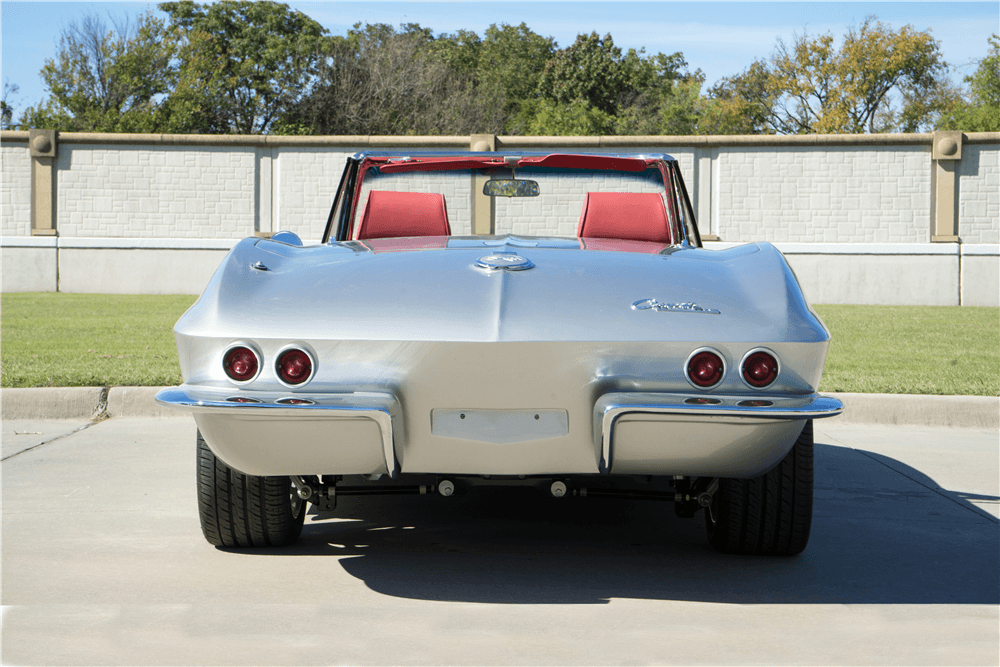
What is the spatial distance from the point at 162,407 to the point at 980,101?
5346cm

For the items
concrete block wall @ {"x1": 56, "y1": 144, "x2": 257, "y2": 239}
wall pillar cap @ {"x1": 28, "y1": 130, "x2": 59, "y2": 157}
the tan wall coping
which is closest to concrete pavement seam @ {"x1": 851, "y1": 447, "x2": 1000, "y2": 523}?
the tan wall coping

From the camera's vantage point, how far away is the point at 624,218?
414 cm

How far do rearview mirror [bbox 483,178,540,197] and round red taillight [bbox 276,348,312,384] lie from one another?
1.51 metres

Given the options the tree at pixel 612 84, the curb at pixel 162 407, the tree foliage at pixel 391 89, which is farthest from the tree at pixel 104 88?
the curb at pixel 162 407

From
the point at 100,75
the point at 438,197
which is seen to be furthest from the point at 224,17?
the point at 438,197

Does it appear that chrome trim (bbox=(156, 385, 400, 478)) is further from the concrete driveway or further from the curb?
the curb

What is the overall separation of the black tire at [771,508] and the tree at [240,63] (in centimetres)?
4935

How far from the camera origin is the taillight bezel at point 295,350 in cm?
266

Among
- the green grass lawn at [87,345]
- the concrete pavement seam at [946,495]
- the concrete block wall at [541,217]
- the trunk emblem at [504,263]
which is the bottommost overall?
the concrete pavement seam at [946,495]

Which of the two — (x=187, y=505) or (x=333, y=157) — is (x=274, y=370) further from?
(x=333, y=157)

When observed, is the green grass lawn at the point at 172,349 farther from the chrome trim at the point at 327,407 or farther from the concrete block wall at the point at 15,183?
the concrete block wall at the point at 15,183

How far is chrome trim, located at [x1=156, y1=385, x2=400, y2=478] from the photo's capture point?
103 inches

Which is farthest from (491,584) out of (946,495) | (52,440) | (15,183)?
(15,183)

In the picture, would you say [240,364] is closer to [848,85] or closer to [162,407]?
[162,407]
